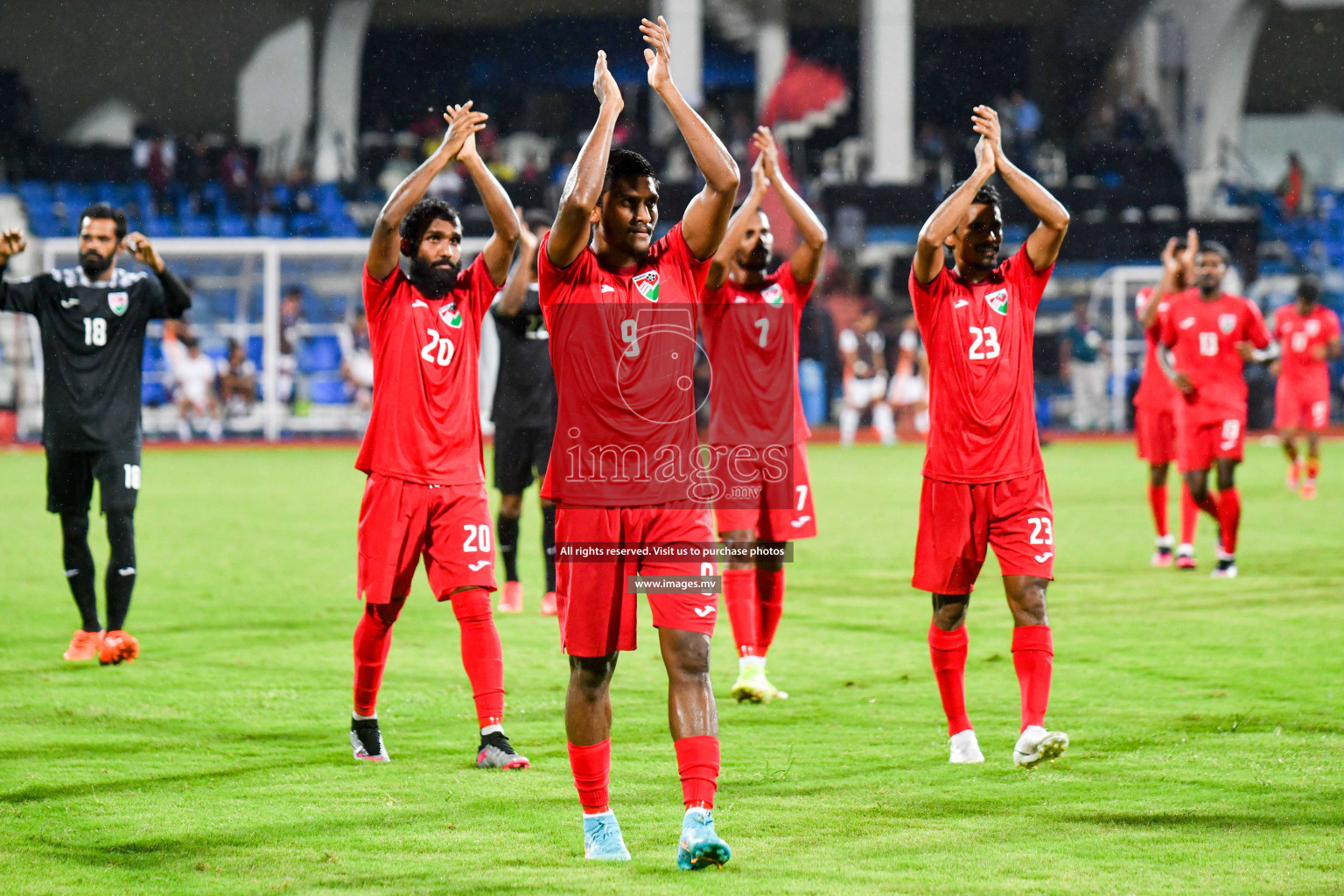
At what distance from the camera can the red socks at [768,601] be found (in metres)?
7.36

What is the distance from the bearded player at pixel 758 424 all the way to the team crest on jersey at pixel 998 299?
1.50 m

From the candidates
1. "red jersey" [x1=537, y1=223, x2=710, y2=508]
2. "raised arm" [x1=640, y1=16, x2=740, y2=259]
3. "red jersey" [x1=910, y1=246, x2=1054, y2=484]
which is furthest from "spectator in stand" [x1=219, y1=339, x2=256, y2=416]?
"raised arm" [x1=640, y1=16, x2=740, y2=259]

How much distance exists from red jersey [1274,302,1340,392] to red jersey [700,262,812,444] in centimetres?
1211

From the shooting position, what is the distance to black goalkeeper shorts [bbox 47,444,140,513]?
26.1 feet

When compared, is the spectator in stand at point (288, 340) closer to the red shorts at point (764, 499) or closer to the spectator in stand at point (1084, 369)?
the spectator in stand at point (1084, 369)

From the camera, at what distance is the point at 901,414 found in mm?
30031

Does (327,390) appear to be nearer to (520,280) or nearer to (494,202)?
(520,280)

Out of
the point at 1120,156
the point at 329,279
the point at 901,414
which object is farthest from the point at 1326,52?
the point at 329,279

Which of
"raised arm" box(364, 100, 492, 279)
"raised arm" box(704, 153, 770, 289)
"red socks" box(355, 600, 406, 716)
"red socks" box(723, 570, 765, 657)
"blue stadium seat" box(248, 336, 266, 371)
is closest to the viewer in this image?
"raised arm" box(364, 100, 492, 279)

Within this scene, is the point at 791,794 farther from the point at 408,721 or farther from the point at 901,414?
the point at 901,414

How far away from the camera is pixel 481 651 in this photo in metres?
5.81

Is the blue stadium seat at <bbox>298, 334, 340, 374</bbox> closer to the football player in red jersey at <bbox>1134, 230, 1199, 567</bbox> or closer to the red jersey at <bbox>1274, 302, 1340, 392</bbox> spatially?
the red jersey at <bbox>1274, 302, 1340, 392</bbox>

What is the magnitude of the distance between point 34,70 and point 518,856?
36.4m

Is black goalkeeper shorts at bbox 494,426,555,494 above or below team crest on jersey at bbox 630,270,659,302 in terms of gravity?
below
